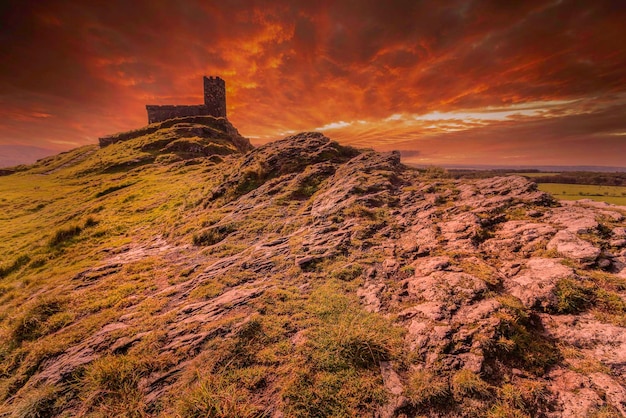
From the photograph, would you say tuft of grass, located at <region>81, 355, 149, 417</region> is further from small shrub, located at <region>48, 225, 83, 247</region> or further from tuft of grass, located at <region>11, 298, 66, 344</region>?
small shrub, located at <region>48, 225, 83, 247</region>

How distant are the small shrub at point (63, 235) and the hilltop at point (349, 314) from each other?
14.0 feet

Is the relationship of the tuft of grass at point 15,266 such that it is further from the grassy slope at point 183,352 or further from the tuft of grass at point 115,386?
the tuft of grass at point 115,386

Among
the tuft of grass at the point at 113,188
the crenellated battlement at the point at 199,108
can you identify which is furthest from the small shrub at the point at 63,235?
the crenellated battlement at the point at 199,108

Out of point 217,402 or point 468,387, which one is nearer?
point 468,387

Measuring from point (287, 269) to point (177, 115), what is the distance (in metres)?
93.8

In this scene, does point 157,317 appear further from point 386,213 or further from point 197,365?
point 386,213

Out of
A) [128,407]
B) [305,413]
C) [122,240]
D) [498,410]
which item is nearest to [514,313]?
[498,410]

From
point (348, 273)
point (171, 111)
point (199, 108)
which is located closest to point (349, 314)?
point (348, 273)

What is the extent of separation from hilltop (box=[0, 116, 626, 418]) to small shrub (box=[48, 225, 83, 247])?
4269 mm

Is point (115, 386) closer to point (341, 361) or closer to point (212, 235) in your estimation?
point (341, 361)

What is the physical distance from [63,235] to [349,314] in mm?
23628

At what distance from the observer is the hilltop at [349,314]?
497 cm

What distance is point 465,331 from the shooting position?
18.5 feet

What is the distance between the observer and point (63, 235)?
1855 cm
